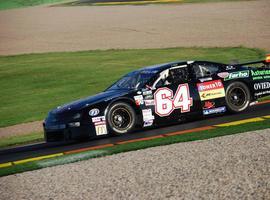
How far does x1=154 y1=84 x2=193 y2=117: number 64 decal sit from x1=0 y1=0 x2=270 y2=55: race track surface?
13469mm

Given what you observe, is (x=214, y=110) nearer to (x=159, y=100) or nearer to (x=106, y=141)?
(x=159, y=100)

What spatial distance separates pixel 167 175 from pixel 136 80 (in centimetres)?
457

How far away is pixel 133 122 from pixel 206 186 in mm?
4516

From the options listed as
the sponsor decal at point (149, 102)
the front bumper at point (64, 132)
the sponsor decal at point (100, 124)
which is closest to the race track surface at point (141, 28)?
the sponsor decal at point (149, 102)

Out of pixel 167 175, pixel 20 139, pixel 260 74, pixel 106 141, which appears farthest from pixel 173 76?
pixel 167 175

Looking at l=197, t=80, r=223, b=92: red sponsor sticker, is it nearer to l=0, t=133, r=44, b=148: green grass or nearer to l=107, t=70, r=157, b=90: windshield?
l=107, t=70, r=157, b=90: windshield

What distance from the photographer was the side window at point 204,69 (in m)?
12.4

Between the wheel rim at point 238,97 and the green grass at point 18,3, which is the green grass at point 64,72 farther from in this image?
the green grass at point 18,3

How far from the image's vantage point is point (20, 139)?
13.2 meters

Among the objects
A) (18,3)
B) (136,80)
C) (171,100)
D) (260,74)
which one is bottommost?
(171,100)

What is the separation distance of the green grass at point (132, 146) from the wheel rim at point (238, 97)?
145cm

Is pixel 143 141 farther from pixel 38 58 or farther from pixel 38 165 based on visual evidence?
pixel 38 58

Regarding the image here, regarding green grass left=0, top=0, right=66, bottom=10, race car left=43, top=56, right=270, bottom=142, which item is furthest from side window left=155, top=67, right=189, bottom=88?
green grass left=0, top=0, right=66, bottom=10

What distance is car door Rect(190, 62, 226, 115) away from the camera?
1224 centimetres
